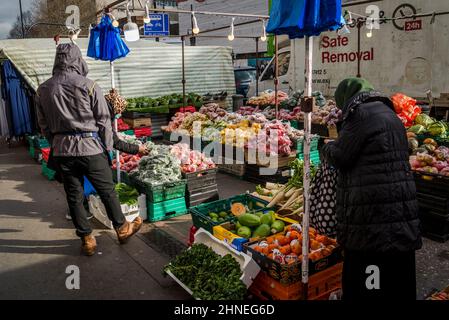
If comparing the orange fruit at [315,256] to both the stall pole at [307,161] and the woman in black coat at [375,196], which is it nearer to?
the stall pole at [307,161]

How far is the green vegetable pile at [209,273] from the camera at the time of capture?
3369 millimetres

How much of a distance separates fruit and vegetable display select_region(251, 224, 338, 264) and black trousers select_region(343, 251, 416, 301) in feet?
1.66

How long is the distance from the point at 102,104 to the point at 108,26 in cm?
226

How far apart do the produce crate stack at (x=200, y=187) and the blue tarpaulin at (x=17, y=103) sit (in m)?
7.42

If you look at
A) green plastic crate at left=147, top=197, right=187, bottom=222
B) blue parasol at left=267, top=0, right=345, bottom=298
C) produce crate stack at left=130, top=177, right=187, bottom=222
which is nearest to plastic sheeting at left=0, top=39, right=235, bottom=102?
produce crate stack at left=130, top=177, right=187, bottom=222

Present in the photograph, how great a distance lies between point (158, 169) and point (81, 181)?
138cm

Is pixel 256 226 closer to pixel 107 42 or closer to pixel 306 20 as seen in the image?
Answer: pixel 306 20

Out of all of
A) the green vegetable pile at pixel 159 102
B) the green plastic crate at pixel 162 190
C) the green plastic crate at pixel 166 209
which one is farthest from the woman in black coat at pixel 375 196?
the green vegetable pile at pixel 159 102

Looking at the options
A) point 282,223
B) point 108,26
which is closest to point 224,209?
point 282,223

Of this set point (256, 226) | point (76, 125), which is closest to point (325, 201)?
point (256, 226)

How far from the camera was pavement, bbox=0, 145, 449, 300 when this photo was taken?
159 inches

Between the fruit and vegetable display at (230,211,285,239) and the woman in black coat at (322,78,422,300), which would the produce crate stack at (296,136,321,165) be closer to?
the fruit and vegetable display at (230,211,285,239)

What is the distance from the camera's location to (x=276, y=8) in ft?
10.4

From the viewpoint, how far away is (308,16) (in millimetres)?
2982
